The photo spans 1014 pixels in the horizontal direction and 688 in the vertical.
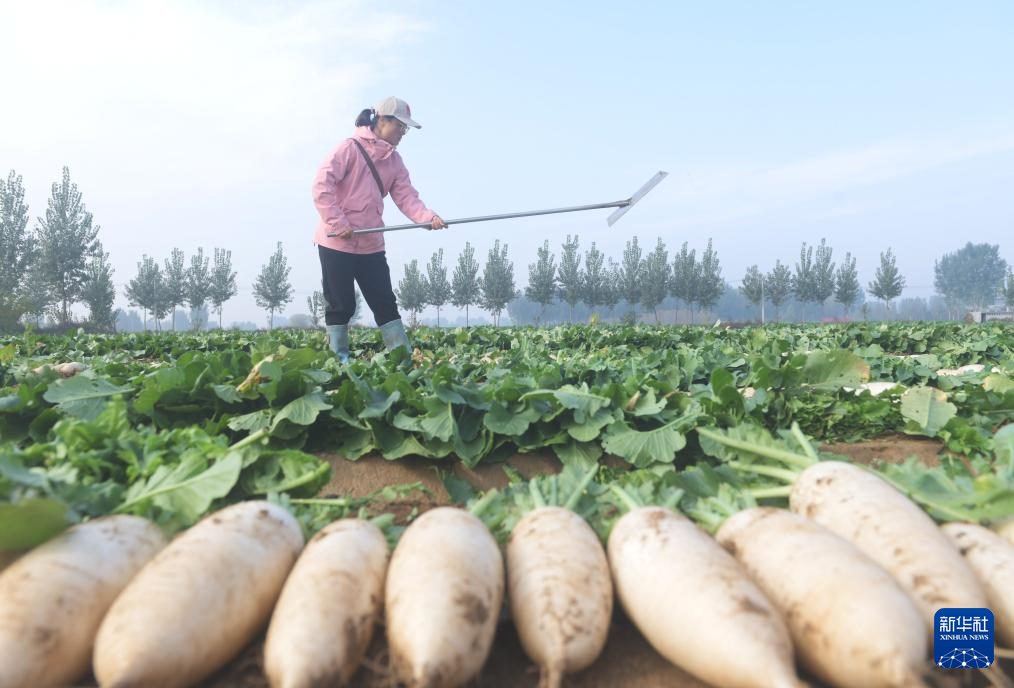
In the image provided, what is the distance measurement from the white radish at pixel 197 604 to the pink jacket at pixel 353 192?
15.7 ft

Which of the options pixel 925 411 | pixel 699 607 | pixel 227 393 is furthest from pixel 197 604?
pixel 925 411

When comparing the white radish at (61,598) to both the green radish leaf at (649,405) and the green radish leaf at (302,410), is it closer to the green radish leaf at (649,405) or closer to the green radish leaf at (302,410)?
the green radish leaf at (302,410)

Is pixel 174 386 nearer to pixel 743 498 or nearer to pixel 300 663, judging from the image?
pixel 300 663

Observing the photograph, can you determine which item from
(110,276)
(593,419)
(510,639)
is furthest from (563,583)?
(110,276)

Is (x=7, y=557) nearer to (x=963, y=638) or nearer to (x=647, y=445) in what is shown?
(x=963, y=638)

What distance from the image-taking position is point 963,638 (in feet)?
4.66

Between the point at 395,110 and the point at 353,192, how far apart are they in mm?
904

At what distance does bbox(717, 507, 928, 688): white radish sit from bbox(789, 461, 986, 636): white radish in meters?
0.13

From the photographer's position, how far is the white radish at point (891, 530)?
149 centimetres

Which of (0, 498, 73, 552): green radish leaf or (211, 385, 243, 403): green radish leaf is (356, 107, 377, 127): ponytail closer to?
(211, 385, 243, 403): green radish leaf

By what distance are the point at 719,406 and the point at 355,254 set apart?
4.14m

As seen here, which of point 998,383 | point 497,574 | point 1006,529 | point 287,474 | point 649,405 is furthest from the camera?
point 998,383

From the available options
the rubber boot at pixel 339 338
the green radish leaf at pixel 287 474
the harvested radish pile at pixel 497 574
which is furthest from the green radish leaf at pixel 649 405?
the rubber boot at pixel 339 338

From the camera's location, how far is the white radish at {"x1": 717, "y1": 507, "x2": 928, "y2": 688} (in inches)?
50.5
